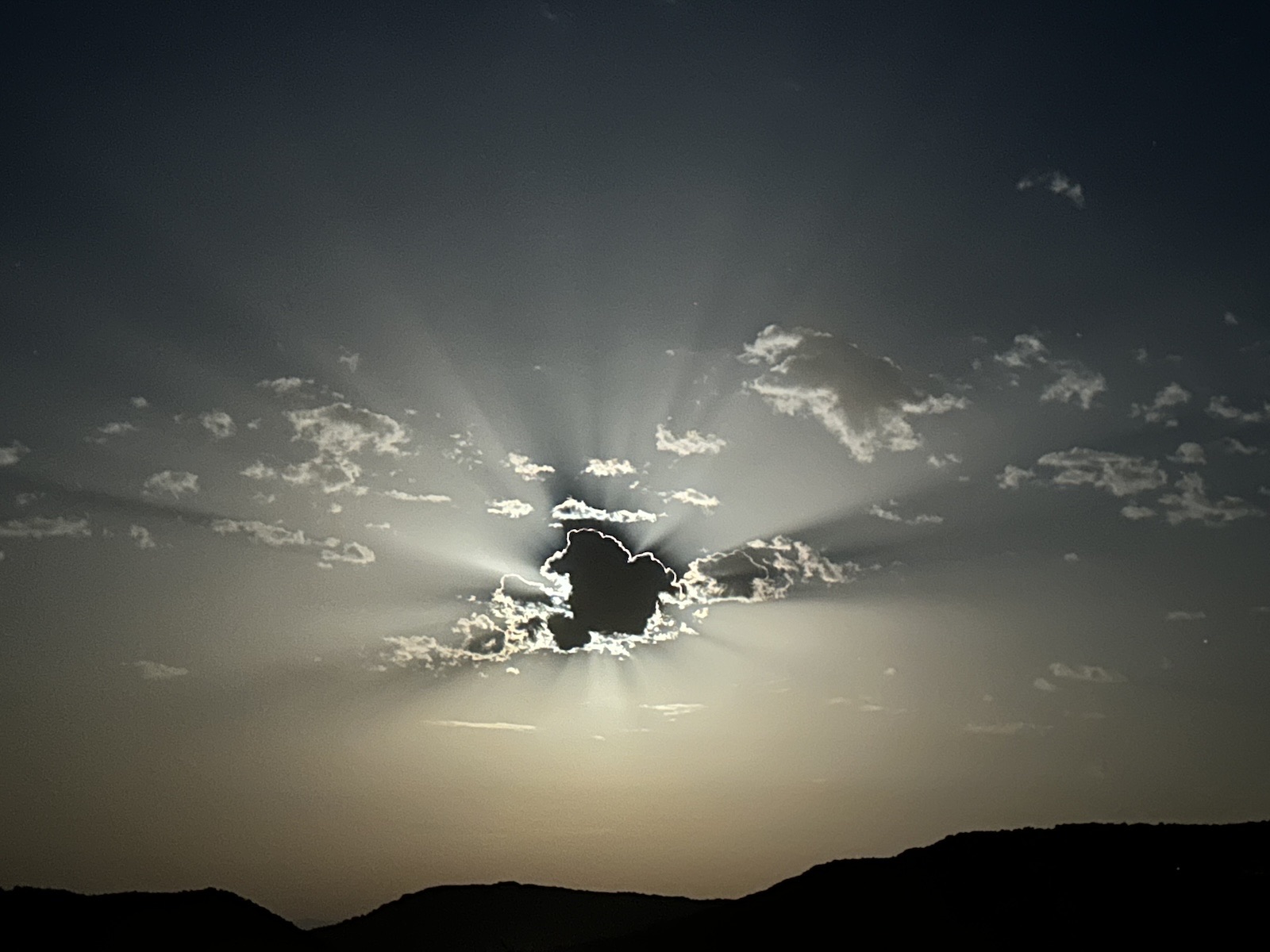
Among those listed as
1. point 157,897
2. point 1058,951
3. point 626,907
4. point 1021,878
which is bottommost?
point 1058,951

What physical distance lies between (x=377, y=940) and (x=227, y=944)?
6568 cm

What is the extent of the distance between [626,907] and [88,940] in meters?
106

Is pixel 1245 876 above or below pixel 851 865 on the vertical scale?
below

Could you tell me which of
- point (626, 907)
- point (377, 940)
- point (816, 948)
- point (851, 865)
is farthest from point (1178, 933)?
point (626, 907)

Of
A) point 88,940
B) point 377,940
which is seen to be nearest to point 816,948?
point 88,940

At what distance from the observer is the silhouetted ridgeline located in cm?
4431

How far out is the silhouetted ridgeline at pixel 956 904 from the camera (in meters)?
44.3

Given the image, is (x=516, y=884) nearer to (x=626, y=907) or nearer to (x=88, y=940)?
(x=626, y=907)

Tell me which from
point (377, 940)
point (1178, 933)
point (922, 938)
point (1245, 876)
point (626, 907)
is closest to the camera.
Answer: point (1178, 933)

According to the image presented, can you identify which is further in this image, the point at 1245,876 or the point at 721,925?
the point at 721,925

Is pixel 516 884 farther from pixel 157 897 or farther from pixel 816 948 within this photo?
pixel 816 948

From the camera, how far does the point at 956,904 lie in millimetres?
51156

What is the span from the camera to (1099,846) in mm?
51719

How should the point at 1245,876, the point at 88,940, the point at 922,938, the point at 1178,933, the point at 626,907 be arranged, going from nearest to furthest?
the point at 1178,933, the point at 1245,876, the point at 922,938, the point at 88,940, the point at 626,907
